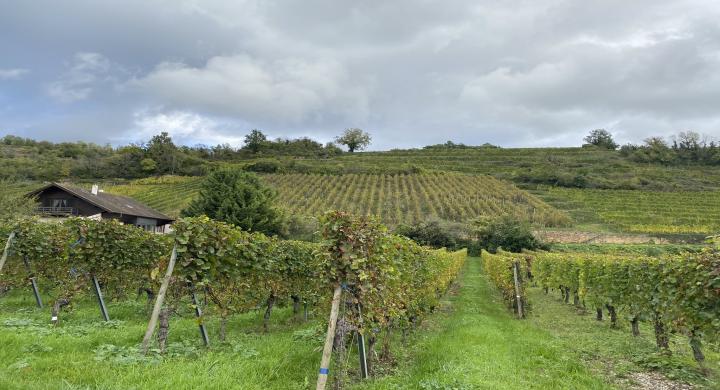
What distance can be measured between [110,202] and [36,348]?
37.0 metres

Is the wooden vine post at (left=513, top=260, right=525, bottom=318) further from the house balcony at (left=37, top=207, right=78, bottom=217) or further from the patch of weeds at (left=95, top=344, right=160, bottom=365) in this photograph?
the house balcony at (left=37, top=207, right=78, bottom=217)

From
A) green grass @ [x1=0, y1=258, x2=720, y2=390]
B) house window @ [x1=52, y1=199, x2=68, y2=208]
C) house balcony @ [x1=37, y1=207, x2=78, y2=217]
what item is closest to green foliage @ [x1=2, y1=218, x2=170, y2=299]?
green grass @ [x1=0, y1=258, x2=720, y2=390]

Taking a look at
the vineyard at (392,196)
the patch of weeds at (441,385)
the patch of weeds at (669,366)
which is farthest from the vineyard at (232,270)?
the vineyard at (392,196)

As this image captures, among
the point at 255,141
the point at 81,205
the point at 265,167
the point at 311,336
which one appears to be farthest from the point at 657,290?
the point at 255,141

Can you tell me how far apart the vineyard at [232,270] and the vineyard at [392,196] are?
34.6 meters

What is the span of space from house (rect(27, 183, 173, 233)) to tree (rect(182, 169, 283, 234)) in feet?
22.9

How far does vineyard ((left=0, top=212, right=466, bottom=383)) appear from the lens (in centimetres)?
551

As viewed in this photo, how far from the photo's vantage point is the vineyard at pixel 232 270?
5.51 metres

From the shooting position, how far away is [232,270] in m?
7.22

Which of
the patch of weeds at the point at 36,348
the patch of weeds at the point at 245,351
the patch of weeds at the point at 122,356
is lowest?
the patch of weeds at the point at 245,351

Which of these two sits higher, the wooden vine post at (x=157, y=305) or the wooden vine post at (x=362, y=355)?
the wooden vine post at (x=157, y=305)

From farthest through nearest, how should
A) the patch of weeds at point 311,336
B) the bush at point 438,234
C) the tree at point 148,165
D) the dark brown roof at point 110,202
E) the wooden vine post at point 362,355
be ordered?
the tree at point 148,165 → the bush at point 438,234 → the dark brown roof at point 110,202 → the patch of weeds at point 311,336 → the wooden vine post at point 362,355

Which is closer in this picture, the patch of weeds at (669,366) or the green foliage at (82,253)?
the patch of weeds at (669,366)

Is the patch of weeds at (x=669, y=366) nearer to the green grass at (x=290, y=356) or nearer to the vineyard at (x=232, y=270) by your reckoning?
the green grass at (x=290, y=356)
